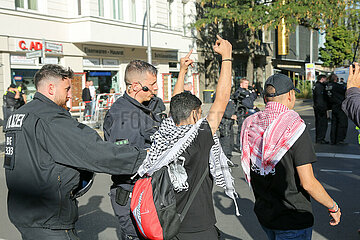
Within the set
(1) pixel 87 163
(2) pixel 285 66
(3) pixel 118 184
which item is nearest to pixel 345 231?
(3) pixel 118 184

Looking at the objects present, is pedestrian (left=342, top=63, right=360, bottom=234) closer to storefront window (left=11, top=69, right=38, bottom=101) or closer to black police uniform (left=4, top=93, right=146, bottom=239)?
black police uniform (left=4, top=93, right=146, bottom=239)

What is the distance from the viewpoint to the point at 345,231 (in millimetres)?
4539

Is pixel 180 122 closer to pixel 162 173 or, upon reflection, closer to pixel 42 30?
pixel 162 173

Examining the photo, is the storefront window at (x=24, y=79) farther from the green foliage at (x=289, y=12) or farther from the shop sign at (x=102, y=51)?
the green foliage at (x=289, y=12)

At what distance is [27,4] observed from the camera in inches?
656

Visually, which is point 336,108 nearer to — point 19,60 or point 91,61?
point 19,60

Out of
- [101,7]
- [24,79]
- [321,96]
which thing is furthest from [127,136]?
[101,7]

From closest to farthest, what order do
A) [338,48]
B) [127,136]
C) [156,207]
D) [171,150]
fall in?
[156,207] < [171,150] < [127,136] < [338,48]

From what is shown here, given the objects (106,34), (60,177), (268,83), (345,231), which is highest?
(106,34)

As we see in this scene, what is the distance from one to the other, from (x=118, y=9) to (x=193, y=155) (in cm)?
1963

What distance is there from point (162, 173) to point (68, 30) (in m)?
17.6

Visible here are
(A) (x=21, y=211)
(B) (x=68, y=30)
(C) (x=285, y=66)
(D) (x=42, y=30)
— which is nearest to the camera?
(A) (x=21, y=211)

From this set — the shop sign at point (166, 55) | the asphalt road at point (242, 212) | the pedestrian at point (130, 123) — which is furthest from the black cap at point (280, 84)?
the shop sign at point (166, 55)

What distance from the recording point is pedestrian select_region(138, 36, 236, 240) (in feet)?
7.40
